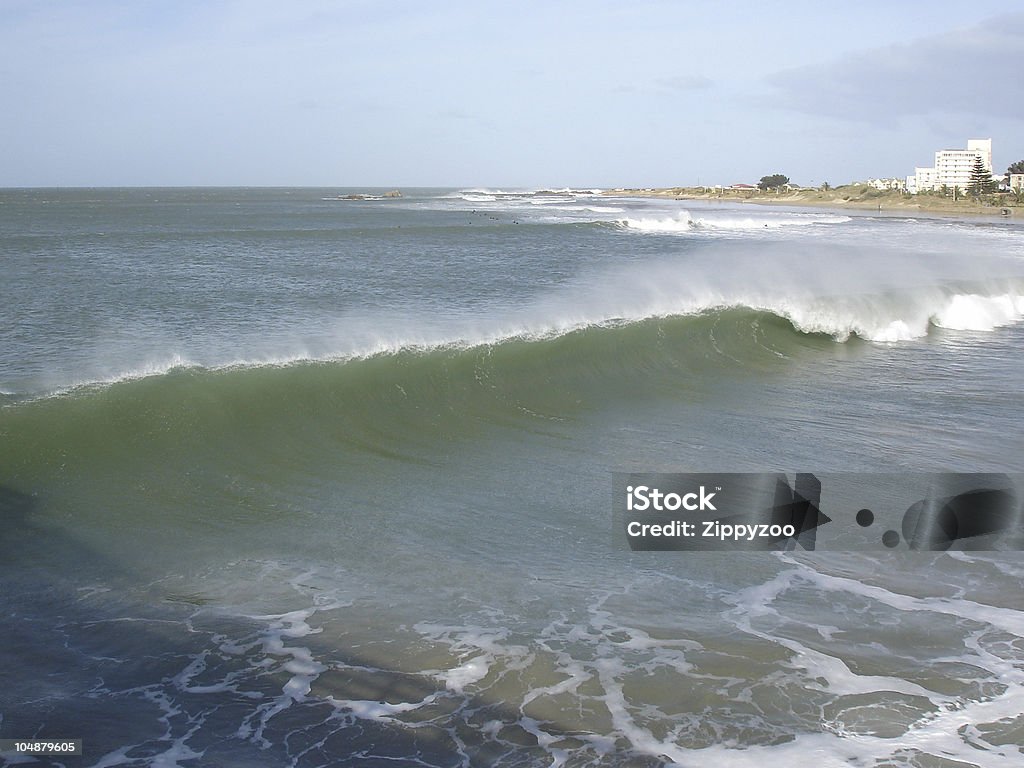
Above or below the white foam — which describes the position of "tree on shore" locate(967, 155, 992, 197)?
above

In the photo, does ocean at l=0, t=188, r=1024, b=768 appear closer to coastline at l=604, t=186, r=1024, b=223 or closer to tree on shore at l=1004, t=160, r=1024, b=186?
coastline at l=604, t=186, r=1024, b=223

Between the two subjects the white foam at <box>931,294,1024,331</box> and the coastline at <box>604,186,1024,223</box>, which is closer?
the white foam at <box>931,294,1024,331</box>

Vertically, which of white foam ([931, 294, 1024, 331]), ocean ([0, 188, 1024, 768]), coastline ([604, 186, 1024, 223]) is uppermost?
coastline ([604, 186, 1024, 223])

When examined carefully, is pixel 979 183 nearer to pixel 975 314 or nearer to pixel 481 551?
pixel 975 314

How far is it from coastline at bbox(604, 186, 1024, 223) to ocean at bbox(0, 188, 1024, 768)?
67343 millimetres

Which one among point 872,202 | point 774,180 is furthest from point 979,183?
point 774,180

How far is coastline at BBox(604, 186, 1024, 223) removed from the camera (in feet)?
274

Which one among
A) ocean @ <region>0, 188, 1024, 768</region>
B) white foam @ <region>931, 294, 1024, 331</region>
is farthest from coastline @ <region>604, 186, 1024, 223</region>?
ocean @ <region>0, 188, 1024, 768</region>

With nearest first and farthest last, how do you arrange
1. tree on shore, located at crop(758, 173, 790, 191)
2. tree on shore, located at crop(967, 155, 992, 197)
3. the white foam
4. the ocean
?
the ocean < the white foam < tree on shore, located at crop(967, 155, 992, 197) < tree on shore, located at crop(758, 173, 790, 191)

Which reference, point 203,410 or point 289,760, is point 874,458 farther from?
point 203,410

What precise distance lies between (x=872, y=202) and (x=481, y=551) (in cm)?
11531

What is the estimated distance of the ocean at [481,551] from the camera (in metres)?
4.90

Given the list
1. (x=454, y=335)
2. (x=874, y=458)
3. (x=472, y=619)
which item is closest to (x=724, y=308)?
(x=454, y=335)

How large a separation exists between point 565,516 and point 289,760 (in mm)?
3838
